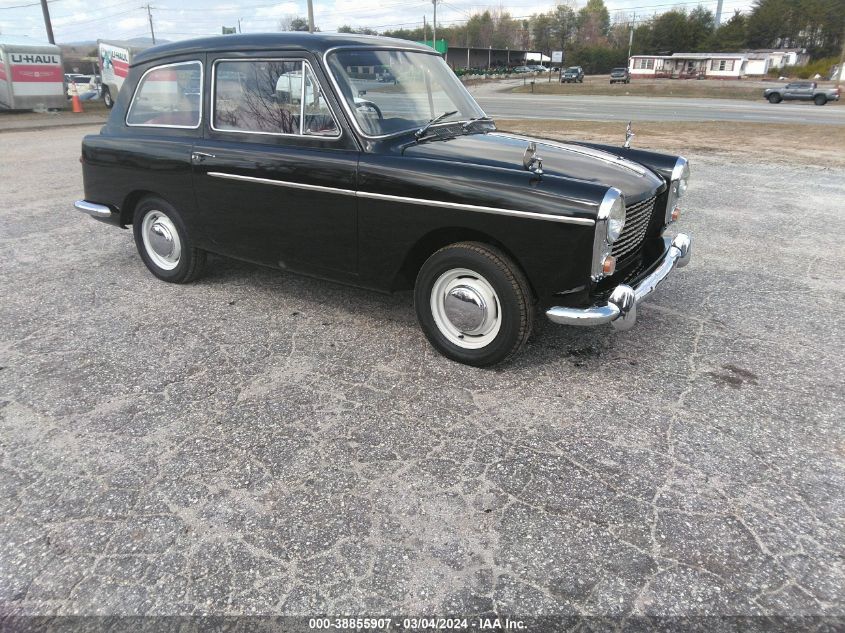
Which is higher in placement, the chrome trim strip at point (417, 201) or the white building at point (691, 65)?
the white building at point (691, 65)

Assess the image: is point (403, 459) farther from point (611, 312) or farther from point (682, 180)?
point (682, 180)

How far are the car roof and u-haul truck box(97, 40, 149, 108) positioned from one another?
25.9 metres

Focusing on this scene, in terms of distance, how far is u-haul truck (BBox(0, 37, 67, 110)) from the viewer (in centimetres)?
2119

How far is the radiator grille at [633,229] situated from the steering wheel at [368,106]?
5.39ft

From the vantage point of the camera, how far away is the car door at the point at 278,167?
12.4ft

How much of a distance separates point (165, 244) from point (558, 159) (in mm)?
3202

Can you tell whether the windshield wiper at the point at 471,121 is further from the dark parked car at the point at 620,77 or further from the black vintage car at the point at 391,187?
the dark parked car at the point at 620,77

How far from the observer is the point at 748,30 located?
8012 centimetres

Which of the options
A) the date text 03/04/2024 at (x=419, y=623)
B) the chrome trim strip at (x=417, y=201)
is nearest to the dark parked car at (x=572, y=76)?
the chrome trim strip at (x=417, y=201)

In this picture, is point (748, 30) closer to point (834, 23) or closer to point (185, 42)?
point (834, 23)

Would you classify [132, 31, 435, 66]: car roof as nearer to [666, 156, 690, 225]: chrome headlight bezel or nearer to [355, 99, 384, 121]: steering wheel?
[355, 99, 384, 121]: steering wheel

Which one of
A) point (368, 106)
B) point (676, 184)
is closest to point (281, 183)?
point (368, 106)

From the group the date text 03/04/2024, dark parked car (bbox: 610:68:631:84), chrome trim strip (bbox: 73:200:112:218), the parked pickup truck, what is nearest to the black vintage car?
chrome trim strip (bbox: 73:200:112:218)

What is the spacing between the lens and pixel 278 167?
3951 mm
